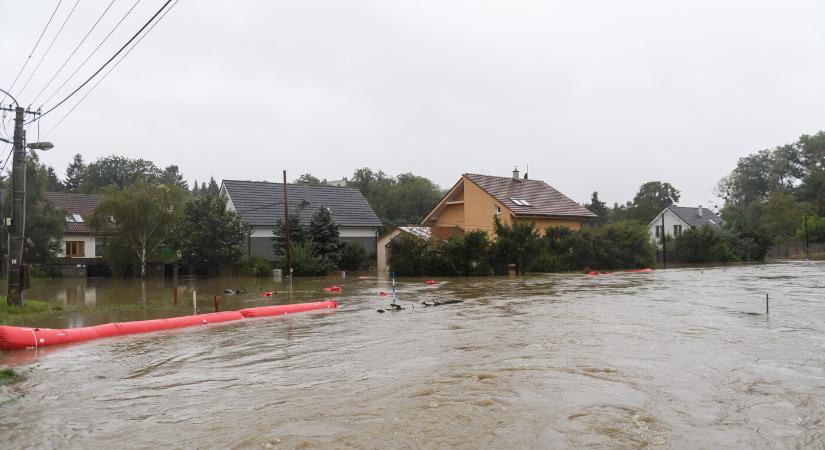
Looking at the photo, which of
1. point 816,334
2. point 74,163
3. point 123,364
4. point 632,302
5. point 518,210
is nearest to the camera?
point 123,364

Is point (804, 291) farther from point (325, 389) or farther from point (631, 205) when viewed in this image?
point (631, 205)

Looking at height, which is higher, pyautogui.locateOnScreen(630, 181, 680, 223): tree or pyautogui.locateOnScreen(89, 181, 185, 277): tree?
pyautogui.locateOnScreen(630, 181, 680, 223): tree

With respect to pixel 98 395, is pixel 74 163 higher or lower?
higher

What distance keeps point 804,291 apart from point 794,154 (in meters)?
72.6

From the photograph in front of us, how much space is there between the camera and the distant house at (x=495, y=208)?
1694 inches

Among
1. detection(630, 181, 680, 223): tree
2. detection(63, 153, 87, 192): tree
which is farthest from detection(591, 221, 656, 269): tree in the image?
detection(63, 153, 87, 192): tree

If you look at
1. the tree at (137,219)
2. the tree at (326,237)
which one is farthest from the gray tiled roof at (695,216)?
the tree at (137,219)

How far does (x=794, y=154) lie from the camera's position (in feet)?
274

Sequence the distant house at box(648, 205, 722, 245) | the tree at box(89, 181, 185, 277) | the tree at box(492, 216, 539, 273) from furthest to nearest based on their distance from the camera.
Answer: the distant house at box(648, 205, 722, 245) < the tree at box(492, 216, 539, 273) < the tree at box(89, 181, 185, 277)

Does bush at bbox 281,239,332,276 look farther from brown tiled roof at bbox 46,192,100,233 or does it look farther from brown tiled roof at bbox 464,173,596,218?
brown tiled roof at bbox 46,192,100,233

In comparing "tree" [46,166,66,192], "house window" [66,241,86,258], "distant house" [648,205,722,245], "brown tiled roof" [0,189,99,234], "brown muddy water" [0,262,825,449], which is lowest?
"brown muddy water" [0,262,825,449]

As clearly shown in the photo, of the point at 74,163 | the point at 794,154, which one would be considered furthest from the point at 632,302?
the point at 74,163

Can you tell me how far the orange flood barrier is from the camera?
11977mm

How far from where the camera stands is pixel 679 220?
220 ft
